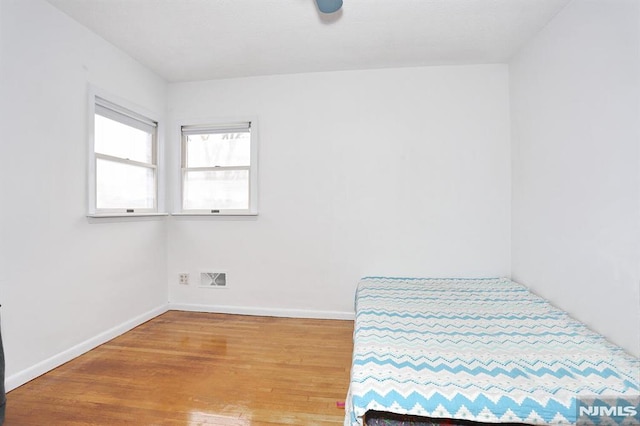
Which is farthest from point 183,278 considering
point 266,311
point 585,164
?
point 585,164

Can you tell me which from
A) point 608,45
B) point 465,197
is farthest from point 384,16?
point 465,197

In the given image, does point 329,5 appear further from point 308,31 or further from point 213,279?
point 213,279

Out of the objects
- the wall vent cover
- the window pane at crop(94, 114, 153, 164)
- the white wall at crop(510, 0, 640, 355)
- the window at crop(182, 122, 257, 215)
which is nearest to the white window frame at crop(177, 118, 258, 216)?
the window at crop(182, 122, 257, 215)

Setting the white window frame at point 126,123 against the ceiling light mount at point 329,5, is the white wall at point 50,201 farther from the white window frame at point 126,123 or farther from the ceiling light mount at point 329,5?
the ceiling light mount at point 329,5

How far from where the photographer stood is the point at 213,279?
3.31 m

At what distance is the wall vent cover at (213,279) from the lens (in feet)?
10.8

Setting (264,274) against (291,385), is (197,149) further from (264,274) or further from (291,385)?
(291,385)

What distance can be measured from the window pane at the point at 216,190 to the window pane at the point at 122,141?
0.47 m

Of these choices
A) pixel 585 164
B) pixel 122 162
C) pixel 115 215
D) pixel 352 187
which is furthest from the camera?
pixel 352 187

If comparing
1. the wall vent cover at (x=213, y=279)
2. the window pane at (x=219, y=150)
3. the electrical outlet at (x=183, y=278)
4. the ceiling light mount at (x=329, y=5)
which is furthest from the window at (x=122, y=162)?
the ceiling light mount at (x=329, y=5)

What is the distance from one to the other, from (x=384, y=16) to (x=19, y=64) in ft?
7.65

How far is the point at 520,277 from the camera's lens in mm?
2719

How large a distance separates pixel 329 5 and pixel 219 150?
1885 millimetres

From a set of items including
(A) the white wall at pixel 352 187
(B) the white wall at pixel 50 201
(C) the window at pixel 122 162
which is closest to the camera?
(B) the white wall at pixel 50 201
